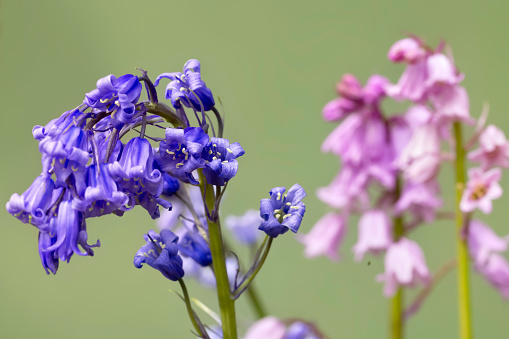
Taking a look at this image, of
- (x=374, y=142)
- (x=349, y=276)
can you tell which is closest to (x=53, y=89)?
(x=349, y=276)

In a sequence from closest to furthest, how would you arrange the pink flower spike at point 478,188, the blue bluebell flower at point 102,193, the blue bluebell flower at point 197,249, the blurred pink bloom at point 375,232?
the blue bluebell flower at point 102,193 < the blue bluebell flower at point 197,249 < the pink flower spike at point 478,188 < the blurred pink bloom at point 375,232

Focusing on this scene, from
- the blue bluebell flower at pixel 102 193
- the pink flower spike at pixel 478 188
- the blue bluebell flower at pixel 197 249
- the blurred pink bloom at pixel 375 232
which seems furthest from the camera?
the blurred pink bloom at pixel 375 232

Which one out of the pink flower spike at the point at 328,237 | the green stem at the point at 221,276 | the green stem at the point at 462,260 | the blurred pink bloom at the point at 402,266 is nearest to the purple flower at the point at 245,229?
the pink flower spike at the point at 328,237

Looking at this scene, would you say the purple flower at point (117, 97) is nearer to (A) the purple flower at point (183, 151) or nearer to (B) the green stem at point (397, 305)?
(A) the purple flower at point (183, 151)

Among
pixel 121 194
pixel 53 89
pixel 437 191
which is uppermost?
pixel 53 89

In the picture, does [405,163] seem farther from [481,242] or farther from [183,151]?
[183,151]

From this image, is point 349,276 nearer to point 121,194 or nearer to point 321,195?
point 321,195

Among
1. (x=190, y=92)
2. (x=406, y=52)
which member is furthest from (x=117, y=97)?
(x=406, y=52)
